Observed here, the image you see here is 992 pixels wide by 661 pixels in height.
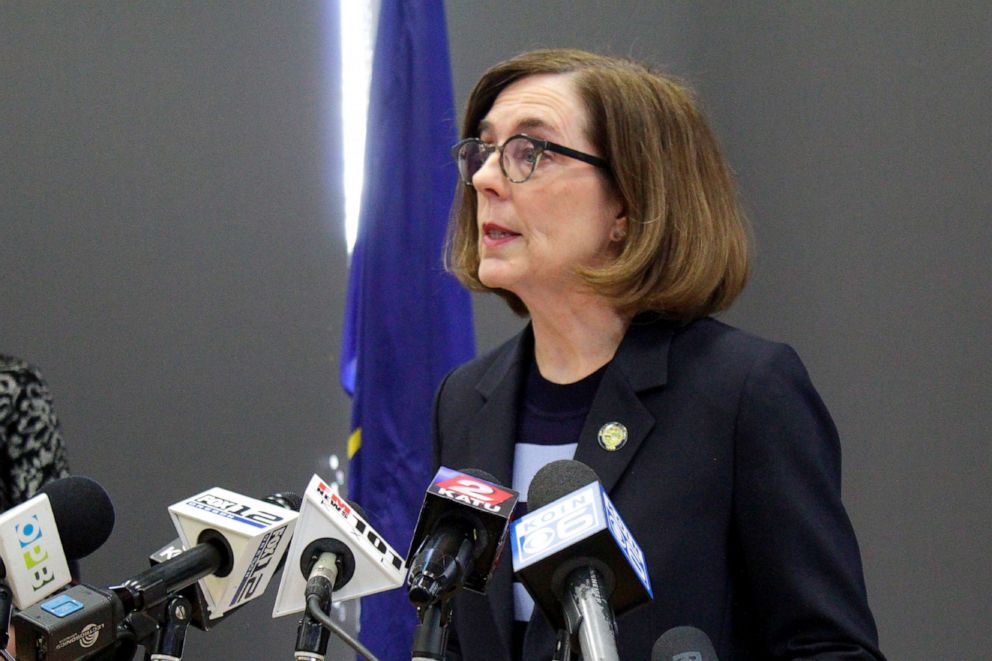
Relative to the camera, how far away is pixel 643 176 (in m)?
1.90

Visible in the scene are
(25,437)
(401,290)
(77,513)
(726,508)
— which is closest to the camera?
(77,513)

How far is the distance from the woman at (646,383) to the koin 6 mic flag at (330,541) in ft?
1.70

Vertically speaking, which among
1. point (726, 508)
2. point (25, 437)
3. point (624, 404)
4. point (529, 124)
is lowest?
point (25, 437)

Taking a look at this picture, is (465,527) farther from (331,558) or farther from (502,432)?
(502,432)

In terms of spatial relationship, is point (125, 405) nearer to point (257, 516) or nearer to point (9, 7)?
point (9, 7)

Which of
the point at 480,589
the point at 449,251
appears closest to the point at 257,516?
the point at 480,589

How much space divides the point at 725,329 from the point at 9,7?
2.59 meters

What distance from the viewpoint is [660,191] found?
1.90m

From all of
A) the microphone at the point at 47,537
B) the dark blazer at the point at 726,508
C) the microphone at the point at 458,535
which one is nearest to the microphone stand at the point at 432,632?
the microphone at the point at 458,535

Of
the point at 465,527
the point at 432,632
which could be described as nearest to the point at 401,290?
the point at 465,527

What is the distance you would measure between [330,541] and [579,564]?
1.03 feet

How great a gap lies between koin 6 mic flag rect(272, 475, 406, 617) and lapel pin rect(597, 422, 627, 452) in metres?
0.59

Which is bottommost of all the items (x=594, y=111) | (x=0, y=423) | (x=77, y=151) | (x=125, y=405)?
(x=125, y=405)

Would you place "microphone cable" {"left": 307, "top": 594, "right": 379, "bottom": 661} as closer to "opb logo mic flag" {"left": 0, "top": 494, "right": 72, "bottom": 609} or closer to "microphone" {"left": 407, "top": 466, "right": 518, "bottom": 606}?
"microphone" {"left": 407, "top": 466, "right": 518, "bottom": 606}
